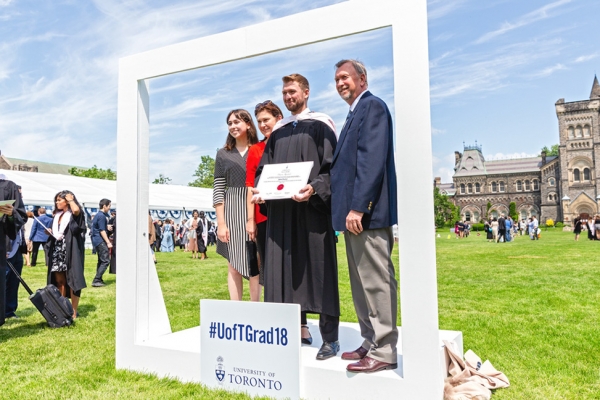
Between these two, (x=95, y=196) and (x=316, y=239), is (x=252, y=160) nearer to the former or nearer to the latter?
(x=316, y=239)

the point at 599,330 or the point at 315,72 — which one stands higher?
the point at 315,72

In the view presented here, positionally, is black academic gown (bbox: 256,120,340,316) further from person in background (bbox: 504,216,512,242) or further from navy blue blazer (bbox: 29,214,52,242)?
person in background (bbox: 504,216,512,242)

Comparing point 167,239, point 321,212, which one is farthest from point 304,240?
point 167,239

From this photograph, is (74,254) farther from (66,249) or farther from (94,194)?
(94,194)

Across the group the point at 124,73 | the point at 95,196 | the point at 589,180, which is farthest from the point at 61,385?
the point at 589,180

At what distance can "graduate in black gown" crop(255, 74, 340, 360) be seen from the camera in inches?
141

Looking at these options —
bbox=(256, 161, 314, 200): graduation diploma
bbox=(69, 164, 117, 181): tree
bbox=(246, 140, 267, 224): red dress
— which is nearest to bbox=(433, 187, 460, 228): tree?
bbox=(69, 164, 117, 181): tree

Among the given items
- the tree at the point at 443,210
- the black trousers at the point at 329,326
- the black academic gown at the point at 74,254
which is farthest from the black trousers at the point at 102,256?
the tree at the point at 443,210

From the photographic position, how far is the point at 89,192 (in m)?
21.8

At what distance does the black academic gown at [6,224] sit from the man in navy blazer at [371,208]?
4155 mm

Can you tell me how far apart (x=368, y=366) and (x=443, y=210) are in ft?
282

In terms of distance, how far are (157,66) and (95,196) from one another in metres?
18.9

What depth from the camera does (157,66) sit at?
4355 millimetres

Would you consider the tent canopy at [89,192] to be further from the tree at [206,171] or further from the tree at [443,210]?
the tree at [443,210]
